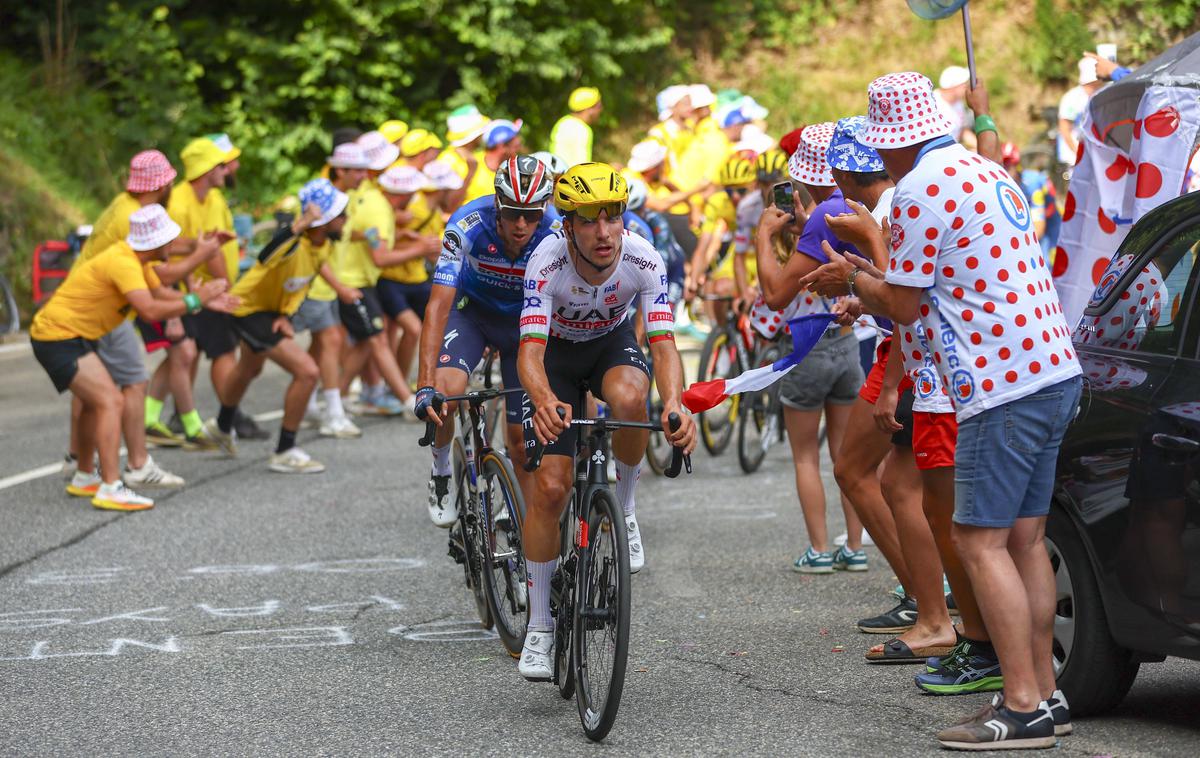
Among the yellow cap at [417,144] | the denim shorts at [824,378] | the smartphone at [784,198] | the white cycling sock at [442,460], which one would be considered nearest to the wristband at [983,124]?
the smartphone at [784,198]

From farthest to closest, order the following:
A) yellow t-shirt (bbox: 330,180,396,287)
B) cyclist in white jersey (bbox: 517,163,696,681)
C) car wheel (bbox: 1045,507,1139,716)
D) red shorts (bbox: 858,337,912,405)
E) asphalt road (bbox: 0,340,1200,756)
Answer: yellow t-shirt (bbox: 330,180,396,287), red shorts (bbox: 858,337,912,405), cyclist in white jersey (bbox: 517,163,696,681), asphalt road (bbox: 0,340,1200,756), car wheel (bbox: 1045,507,1139,716)

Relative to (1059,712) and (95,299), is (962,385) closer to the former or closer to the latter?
(1059,712)

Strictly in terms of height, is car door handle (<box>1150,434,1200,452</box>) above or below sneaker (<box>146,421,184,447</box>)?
above

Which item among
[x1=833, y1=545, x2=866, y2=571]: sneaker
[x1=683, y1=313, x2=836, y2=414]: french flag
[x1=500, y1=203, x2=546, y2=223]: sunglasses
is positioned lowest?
[x1=833, y1=545, x2=866, y2=571]: sneaker

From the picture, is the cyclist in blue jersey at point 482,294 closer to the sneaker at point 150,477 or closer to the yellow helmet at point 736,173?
the yellow helmet at point 736,173

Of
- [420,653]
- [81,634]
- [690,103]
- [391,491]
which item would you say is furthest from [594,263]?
[690,103]

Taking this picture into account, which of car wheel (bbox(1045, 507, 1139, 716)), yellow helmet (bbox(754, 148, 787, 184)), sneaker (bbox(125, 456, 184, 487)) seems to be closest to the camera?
car wheel (bbox(1045, 507, 1139, 716))

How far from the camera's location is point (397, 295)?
47.5ft

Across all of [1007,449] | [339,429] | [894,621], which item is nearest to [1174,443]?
[1007,449]

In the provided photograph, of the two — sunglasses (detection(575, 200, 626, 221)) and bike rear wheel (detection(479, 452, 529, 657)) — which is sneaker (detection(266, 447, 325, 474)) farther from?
sunglasses (detection(575, 200, 626, 221))

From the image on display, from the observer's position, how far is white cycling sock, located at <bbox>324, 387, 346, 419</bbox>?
43.9 ft

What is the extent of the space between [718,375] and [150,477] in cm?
400

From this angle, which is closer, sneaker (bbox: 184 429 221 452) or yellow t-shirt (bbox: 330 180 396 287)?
sneaker (bbox: 184 429 221 452)

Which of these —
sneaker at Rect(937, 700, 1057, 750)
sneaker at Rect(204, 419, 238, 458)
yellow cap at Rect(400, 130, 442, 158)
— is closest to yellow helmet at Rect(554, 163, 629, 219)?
sneaker at Rect(937, 700, 1057, 750)
